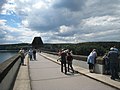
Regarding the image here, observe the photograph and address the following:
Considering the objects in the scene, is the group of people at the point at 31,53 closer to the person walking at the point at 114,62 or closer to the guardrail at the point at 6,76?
the guardrail at the point at 6,76

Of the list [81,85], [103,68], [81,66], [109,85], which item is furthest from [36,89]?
[81,66]

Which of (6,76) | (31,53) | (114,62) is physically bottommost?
(31,53)

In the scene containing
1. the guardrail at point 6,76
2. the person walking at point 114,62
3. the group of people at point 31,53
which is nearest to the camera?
the guardrail at point 6,76

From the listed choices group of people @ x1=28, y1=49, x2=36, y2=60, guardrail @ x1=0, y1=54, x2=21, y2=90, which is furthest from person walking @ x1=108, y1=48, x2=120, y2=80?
group of people @ x1=28, y1=49, x2=36, y2=60

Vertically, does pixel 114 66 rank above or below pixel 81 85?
above

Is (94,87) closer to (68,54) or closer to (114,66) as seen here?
(114,66)

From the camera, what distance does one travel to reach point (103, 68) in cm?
1585

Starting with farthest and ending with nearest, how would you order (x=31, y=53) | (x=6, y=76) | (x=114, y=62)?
(x=31, y=53) → (x=114, y=62) → (x=6, y=76)

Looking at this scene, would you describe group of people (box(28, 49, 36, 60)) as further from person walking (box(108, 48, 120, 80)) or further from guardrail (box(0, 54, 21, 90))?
person walking (box(108, 48, 120, 80))

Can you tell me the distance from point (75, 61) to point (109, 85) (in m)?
12.4

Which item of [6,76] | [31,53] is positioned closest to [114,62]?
[6,76]

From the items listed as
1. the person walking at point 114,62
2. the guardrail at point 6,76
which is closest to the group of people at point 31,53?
the guardrail at point 6,76

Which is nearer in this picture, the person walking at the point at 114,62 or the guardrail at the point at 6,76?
the guardrail at the point at 6,76

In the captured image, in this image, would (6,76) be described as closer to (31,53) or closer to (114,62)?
(114,62)
